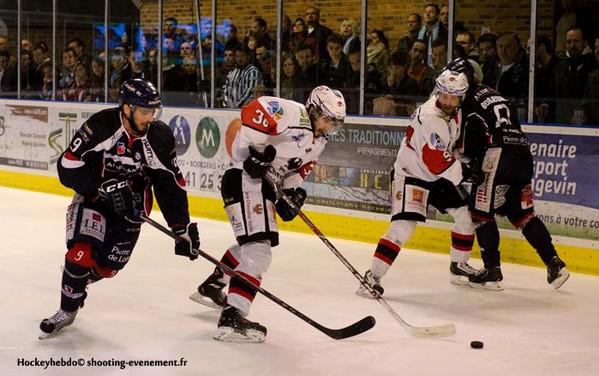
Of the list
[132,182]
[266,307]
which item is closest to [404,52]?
[266,307]

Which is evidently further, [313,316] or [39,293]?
[39,293]

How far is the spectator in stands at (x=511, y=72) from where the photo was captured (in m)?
6.21

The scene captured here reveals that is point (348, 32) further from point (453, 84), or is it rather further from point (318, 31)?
point (453, 84)

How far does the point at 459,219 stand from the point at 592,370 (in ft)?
5.61

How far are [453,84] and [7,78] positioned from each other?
688cm

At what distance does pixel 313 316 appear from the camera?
462 cm

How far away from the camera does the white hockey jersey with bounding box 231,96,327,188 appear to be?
162 inches

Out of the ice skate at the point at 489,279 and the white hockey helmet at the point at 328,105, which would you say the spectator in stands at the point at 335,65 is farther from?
the white hockey helmet at the point at 328,105

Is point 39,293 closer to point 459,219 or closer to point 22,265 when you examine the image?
point 22,265

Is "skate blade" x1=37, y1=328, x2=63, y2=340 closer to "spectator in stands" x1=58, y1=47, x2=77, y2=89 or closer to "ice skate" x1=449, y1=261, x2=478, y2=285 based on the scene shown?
"ice skate" x1=449, y1=261, x2=478, y2=285

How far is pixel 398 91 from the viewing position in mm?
6965

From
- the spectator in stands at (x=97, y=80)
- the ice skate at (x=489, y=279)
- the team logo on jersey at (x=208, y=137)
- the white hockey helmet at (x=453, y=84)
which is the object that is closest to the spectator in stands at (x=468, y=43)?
the white hockey helmet at (x=453, y=84)

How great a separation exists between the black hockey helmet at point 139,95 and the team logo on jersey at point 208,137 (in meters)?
3.99

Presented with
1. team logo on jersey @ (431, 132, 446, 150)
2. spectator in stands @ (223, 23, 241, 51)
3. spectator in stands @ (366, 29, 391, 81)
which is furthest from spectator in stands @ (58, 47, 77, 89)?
team logo on jersey @ (431, 132, 446, 150)
